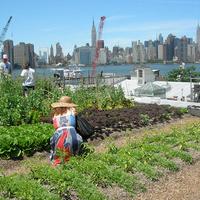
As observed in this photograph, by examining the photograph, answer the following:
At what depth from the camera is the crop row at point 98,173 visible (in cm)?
579

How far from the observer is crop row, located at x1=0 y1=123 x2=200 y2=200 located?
5.79m

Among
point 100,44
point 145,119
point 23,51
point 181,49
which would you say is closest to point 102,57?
point 100,44

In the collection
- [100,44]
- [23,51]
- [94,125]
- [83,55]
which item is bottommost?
[94,125]

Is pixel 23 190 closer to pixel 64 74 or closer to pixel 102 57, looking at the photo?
pixel 64 74

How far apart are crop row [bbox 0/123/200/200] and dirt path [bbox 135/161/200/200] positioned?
146 mm

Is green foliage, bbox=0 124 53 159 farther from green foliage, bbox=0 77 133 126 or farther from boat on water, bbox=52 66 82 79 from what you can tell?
boat on water, bbox=52 66 82 79

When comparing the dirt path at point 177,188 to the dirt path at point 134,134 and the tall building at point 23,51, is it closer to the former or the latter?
the dirt path at point 134,134

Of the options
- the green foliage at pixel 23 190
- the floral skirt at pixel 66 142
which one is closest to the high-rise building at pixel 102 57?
the floral skirt at pixel 66 142

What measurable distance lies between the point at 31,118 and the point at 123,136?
2323mm

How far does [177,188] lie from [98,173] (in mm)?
1247

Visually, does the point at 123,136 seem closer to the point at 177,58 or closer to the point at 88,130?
the point at 88,130

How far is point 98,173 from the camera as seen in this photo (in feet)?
21.6

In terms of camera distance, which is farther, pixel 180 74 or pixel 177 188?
pixel 180 74

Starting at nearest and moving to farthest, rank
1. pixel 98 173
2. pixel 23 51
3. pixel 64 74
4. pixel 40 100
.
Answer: pixel 98 173 < pixel 40 100 < pixel 23 51 < pixel 64 74
